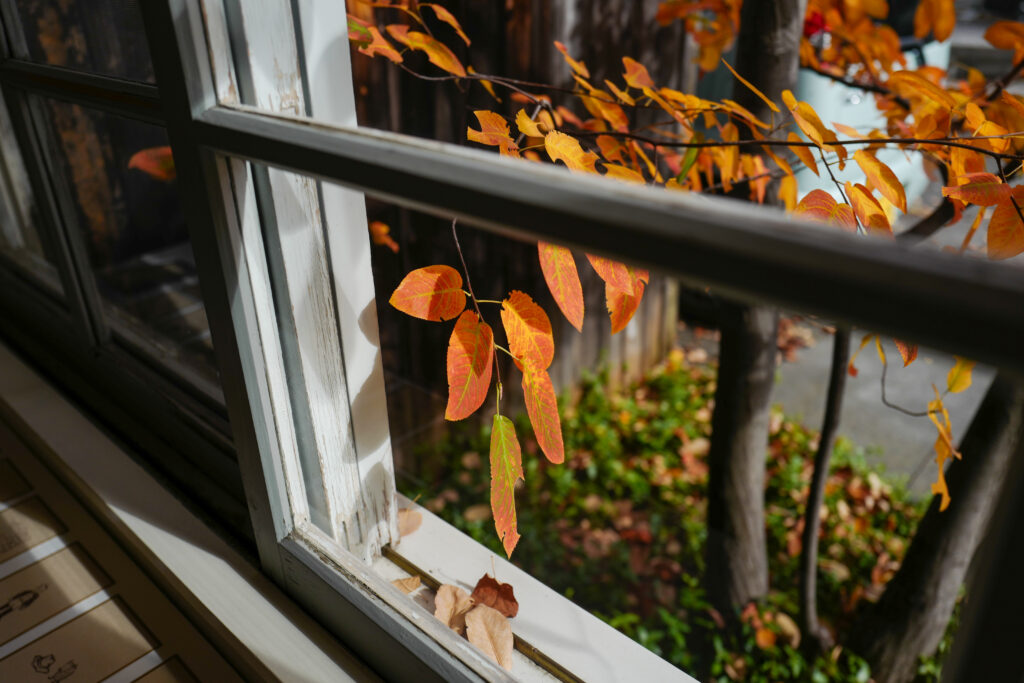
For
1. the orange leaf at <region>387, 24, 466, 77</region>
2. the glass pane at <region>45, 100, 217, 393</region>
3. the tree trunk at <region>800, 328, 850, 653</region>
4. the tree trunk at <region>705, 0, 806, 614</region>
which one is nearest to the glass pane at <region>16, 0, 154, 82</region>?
the glass pane at <region>45, 100, 217, 393</region>

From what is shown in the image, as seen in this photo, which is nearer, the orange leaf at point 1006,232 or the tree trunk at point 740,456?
the orange leaf at point 1006,232

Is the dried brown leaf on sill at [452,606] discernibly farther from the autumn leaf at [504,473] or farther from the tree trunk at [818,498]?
the tree trunk at [818,498]

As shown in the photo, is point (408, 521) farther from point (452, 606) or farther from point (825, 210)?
point (825, 210)

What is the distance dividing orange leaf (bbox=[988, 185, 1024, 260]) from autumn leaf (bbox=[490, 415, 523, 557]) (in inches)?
23.0

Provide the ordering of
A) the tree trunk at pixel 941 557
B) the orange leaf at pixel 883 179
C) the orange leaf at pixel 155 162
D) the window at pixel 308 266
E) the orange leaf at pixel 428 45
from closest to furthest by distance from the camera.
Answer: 1. the window at pixel 308 266
2. the orange leaf at pixel 883 179
3. the orange leaf at pixel 428 45
4. the orange leaf at pixel 155 162
5. the tree trunk at pixel 941 557

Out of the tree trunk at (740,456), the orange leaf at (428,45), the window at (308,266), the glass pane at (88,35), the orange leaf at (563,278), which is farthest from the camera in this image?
the tree trunk at (740,456)

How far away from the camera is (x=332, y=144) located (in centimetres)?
58

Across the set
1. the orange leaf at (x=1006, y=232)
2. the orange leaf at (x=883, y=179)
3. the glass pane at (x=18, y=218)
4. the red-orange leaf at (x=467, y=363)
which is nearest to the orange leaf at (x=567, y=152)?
the red-orange leaf at (x=467, y=363)

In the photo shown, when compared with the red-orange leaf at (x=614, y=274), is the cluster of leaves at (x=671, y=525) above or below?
below

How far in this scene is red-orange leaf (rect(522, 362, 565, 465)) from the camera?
750mm

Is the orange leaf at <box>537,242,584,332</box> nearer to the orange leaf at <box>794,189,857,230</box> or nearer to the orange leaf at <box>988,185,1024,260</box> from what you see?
the orange leaf at <box>794,189,857,230</box>

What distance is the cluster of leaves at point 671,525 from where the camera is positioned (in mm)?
2076

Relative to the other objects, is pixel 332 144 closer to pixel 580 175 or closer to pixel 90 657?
pixel 580 175

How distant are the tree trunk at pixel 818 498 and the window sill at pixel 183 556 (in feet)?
4.55
